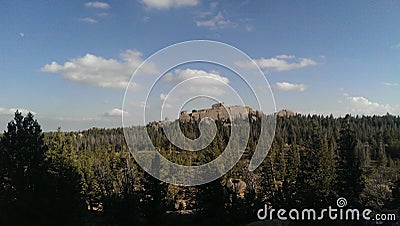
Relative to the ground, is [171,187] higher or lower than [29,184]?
lower

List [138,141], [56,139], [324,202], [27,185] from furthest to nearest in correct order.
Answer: [56,139]
[324,202]
[27,185]
[138,141]

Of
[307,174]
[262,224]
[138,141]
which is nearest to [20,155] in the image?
[138,141]

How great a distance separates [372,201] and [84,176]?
23.9 m

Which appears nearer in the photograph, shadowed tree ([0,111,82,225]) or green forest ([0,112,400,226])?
shadowed tree ([0,111,82,225])

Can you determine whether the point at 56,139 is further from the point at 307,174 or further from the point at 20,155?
the point at 307,174

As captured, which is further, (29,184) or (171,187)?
(171,187)

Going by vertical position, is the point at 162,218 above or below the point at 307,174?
below

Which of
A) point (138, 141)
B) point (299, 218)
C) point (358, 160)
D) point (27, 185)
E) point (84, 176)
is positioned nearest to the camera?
point (138, 141)

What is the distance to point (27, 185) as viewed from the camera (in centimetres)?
1532

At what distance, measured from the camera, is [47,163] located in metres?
16.2

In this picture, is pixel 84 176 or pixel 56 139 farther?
pixel 84 176

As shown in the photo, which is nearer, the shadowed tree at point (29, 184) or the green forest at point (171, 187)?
the shadowed tree at point (29, 184)

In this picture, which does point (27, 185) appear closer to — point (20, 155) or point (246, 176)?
point (20, 155)

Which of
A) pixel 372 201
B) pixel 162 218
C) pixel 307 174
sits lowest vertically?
pixel 162 218
